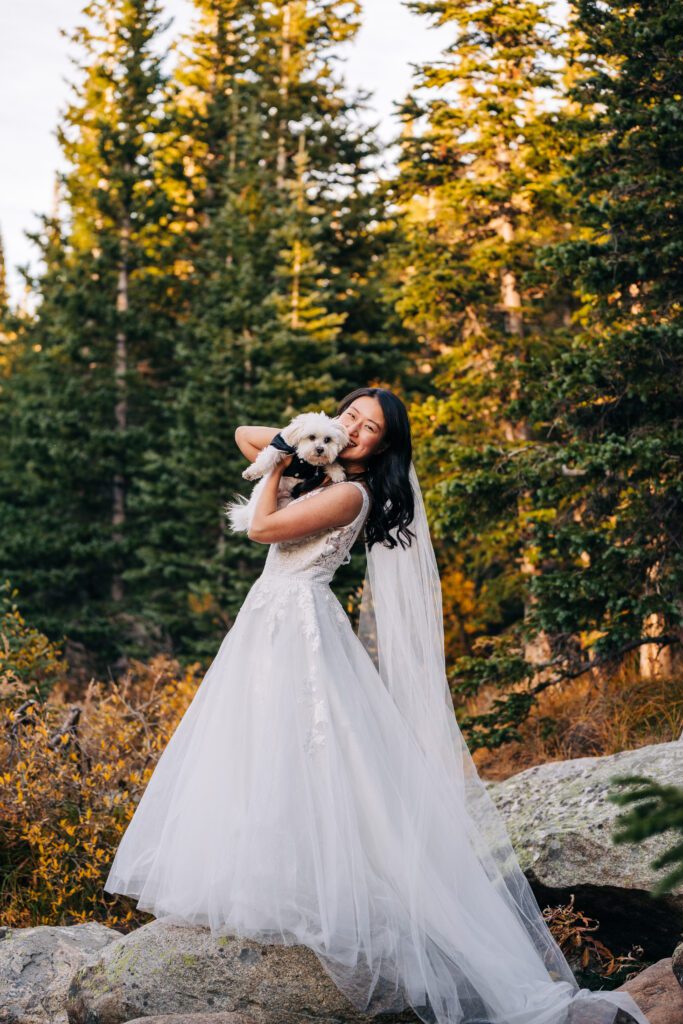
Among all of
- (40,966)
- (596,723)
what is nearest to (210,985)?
(40,966)

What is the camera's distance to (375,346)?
17812 millimetres

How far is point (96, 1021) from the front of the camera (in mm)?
4191

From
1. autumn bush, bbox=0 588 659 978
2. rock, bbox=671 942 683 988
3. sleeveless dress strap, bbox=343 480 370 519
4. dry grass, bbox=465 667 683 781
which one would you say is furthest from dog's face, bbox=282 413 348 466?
dry grass, bbox=465 667 683 781

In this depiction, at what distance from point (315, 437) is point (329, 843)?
1850mm

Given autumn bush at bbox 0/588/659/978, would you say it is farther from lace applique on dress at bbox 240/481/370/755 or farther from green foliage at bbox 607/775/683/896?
green foliage at bbox 607/775/683/896

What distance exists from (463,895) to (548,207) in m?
10.9

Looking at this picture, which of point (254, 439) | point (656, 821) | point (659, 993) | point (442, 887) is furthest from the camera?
point (254, 439)

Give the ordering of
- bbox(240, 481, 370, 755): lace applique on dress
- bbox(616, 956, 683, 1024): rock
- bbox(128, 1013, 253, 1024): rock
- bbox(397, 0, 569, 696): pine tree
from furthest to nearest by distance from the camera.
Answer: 1. bbox(397, 0, 569, 696): pine tree
2. bbox(240, 481, 370, 755): lace applique on dress
3. bbox(616, 956, 683, 1024): rock
4. bbox(128, 1013, 253, 1024): rock

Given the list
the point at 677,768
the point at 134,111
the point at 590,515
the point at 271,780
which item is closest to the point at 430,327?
the point at 590,515

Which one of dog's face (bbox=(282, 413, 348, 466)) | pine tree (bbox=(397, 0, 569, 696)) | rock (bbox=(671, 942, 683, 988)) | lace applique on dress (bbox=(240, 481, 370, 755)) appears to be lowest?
rock (bbox=(671, 942, 683, 988))

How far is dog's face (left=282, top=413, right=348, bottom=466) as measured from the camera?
4.32 metres

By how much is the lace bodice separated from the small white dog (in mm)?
105

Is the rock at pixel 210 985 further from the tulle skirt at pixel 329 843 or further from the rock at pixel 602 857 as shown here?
the rock at pixel 602 857

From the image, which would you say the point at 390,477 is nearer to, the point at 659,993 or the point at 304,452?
the point at 304,452
